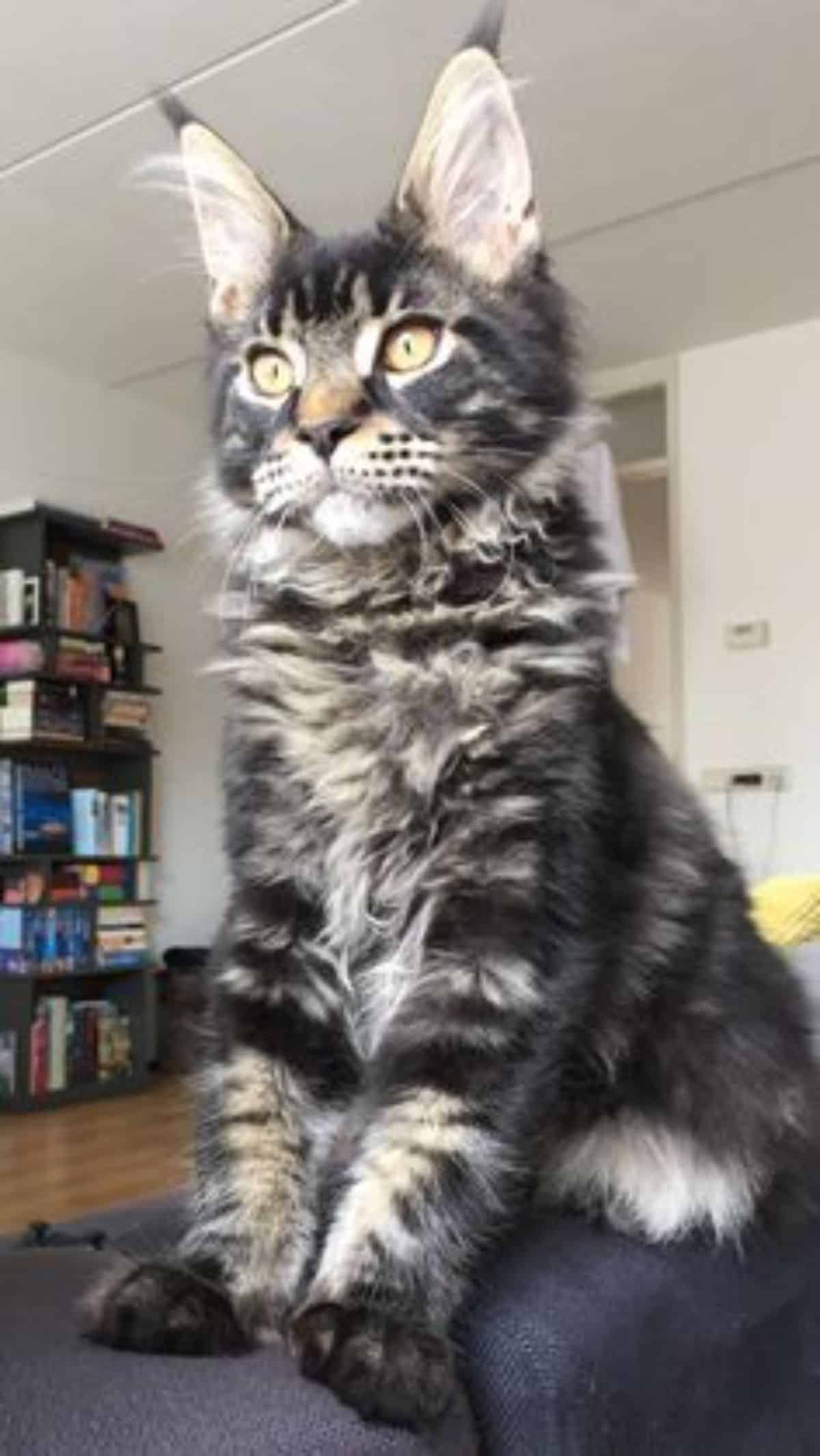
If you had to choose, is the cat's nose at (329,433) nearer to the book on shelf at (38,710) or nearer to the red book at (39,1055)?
the book on shelf at (38,710)

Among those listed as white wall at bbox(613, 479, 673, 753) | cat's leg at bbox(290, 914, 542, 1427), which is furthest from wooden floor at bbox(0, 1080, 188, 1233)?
white wall at bbox(613, 479, 673, 753)

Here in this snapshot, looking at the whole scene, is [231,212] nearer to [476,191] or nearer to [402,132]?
[476,191]

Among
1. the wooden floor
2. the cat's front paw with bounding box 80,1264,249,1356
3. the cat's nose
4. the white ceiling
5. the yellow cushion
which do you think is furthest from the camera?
the wooden floor

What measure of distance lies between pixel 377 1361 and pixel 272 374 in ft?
2.29

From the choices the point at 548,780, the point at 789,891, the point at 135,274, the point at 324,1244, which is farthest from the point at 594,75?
the point at 324,1244

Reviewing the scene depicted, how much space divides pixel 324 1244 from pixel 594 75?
291 cm

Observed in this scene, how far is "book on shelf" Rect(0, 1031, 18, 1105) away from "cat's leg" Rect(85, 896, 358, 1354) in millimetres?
3675

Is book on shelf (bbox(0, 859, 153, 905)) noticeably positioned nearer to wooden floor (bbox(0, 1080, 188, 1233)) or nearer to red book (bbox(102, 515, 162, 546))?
wooden floor (bbox(0, 1080, 188, 1233))

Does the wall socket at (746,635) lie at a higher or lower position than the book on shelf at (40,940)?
higher

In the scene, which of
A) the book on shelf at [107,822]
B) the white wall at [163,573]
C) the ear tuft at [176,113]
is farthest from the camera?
the white wall at [163,573]

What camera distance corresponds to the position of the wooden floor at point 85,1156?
2969 mm

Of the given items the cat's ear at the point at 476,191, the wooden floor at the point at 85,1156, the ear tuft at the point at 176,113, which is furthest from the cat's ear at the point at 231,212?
the wooden floor at the point at 85,1156

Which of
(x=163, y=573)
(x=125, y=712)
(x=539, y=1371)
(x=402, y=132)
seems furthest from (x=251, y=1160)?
(x=163, y=573)

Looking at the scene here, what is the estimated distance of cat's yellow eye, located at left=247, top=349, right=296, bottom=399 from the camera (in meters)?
1.01
